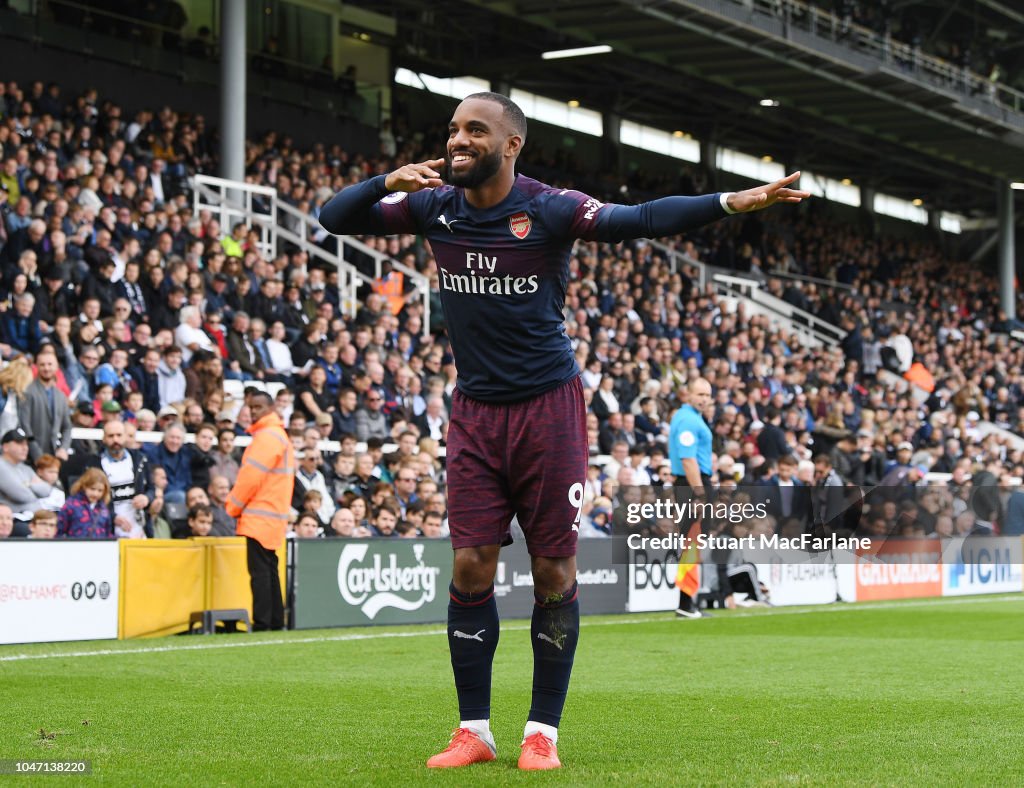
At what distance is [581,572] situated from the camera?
1598 centimetres

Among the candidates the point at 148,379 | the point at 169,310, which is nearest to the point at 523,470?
the point at 148,379

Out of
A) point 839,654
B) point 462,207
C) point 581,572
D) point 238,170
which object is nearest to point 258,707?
point 462,207

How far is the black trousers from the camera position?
12.9 metres

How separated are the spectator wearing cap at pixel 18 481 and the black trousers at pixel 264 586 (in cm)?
183

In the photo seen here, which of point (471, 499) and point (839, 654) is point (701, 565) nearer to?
point (839, 654)

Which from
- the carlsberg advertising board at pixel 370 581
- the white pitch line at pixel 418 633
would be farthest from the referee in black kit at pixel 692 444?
the carlsberg advertising board at pixel 370 581

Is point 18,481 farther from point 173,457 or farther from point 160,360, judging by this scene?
point 160,360

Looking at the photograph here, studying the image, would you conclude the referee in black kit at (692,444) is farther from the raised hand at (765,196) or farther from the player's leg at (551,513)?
the raised hand at (765,196)

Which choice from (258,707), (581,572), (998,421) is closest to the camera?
(258,707)

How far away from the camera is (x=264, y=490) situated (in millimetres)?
12945

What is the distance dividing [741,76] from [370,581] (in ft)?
76.0

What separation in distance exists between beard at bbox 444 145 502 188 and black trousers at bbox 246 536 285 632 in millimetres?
7758

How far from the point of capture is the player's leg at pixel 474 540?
5.69m

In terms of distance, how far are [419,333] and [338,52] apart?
11757 millimetres
